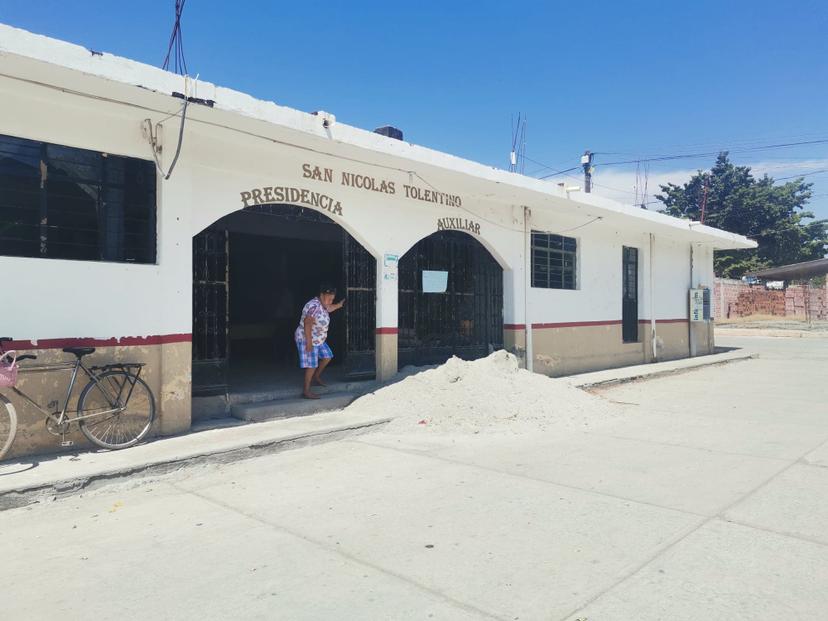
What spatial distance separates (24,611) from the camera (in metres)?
3.17

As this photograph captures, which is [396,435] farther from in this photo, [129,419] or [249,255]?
[249,255]

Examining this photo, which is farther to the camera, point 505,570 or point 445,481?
point 445,481

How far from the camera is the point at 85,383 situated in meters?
6.17

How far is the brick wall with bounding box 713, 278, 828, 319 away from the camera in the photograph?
37.5 meters

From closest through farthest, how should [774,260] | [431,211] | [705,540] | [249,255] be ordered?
[705,540] → [431,211] → [249,255] → [774,260]

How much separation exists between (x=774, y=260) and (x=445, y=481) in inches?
1815

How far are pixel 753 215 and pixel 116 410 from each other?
46166 mm

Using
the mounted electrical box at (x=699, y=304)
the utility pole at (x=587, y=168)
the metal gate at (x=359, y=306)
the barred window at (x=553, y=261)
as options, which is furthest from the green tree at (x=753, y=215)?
the metal gate at (x=359, y=306)

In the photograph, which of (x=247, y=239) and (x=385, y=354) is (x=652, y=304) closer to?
(x=385, y=354)

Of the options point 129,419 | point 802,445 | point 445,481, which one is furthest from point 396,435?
point 802,445

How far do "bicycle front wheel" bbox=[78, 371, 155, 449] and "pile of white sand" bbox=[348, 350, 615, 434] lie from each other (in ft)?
9.57

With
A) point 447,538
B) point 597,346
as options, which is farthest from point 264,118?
point 597,346

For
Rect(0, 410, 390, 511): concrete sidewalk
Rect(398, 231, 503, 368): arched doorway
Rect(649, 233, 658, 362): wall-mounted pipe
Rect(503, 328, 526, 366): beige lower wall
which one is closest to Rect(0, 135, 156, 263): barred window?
Rect(0, 410, 390, 511): concrete sidewalk

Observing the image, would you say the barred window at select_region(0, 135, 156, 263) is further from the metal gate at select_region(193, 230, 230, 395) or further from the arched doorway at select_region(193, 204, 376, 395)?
the arched doorway at select_region(193, 204, 376, 395)
